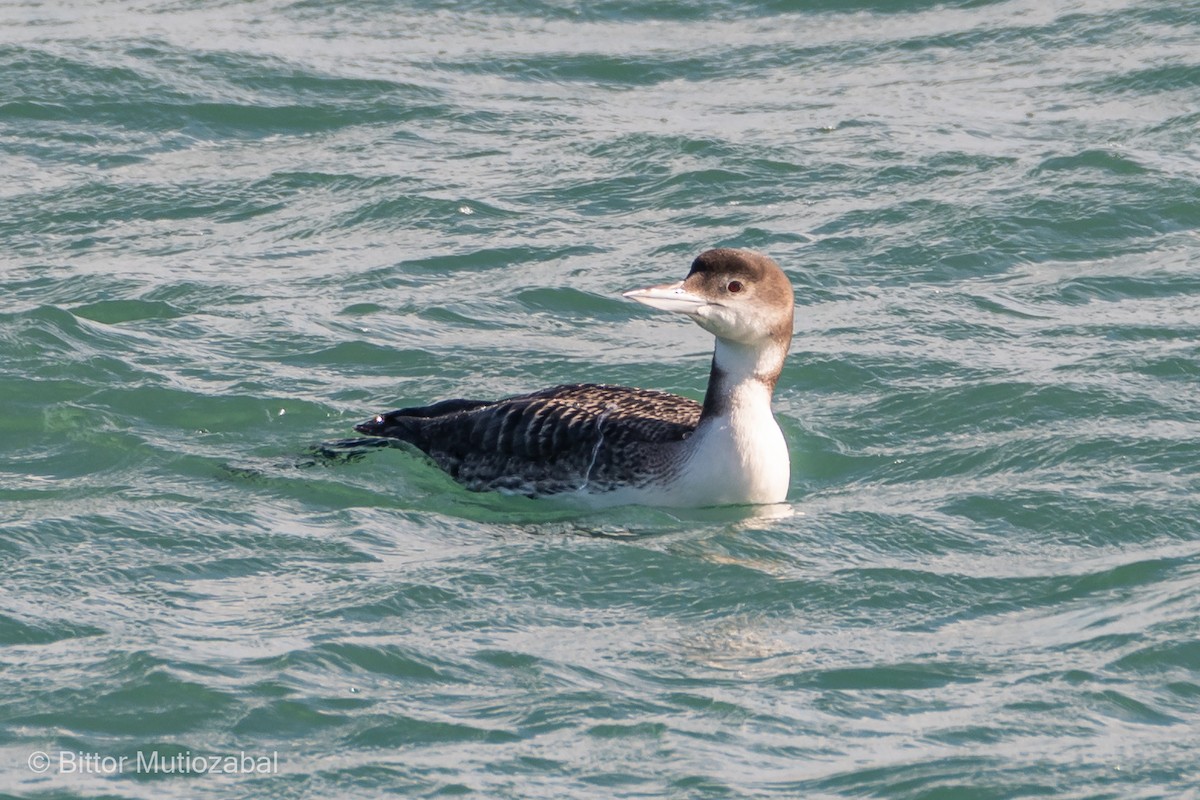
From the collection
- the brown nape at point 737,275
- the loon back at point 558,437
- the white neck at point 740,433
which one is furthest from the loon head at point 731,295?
the loon back at point 558,437

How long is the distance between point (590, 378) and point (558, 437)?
1.64m

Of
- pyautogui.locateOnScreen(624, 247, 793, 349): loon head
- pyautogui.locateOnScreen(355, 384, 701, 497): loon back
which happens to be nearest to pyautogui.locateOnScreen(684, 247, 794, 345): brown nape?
pyautogui.locateOnScreen(624, 247, 793, 349): loon head

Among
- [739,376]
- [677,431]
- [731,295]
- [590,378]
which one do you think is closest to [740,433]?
[739,376]

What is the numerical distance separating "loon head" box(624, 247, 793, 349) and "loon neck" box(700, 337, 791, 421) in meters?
0.05

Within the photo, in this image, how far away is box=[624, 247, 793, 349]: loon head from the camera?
26.7 ft

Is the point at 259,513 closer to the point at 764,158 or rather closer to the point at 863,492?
the point at 863,492

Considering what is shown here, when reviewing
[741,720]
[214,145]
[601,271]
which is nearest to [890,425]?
[601,271]

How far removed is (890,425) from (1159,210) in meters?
3.45

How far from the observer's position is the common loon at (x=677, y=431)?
324 inches

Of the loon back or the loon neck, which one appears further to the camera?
the loon back

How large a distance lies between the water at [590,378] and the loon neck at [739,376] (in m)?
0.48

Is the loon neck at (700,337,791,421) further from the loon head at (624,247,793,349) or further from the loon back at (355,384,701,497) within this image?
the loon back at (355,384,701,497)

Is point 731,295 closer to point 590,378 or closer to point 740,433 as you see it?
point 740,433

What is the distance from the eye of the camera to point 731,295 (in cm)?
823
